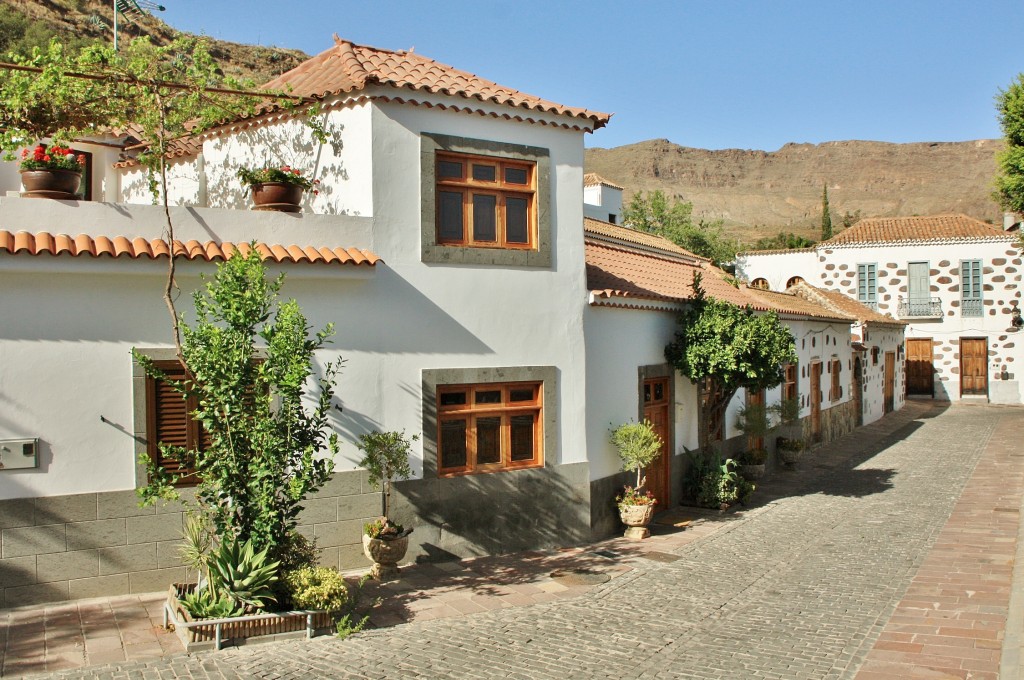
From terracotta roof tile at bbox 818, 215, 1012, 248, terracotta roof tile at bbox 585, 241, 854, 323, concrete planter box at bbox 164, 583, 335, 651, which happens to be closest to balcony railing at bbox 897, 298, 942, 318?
terracotta roof tile at bbox 818, 215, 1012, 248

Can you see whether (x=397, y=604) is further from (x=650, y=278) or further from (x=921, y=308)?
(x=921, y=308)

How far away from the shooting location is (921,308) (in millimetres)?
34062

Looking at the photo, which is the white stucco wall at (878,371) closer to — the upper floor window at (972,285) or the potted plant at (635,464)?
the upper floor window at (972,285)

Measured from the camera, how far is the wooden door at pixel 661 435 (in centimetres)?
1377

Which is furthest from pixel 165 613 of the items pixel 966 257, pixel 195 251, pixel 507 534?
pixel 966 257

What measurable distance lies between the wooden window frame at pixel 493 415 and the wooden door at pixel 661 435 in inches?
125

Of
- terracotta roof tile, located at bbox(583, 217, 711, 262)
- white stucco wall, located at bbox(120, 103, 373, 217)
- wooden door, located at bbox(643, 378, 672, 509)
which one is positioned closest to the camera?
white stucco wall, located at bbox(120, 103, 373, 217)

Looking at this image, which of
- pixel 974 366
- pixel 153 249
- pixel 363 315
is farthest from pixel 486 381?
pixel 974 366

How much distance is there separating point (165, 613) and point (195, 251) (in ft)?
12.1

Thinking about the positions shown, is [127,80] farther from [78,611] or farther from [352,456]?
[78,611]

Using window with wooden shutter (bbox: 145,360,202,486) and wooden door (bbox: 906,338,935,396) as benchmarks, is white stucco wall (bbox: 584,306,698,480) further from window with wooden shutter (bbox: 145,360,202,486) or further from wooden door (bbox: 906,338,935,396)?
wooden door (bbox: 906,338,935,396)

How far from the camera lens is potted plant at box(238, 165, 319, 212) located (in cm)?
973

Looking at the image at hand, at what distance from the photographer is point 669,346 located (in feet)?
45.9

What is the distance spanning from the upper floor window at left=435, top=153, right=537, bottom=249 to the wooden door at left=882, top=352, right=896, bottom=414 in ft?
81.5
